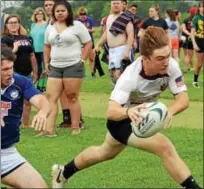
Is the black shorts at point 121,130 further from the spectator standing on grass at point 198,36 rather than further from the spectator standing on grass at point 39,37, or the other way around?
the spectator standing on grass at point 198,36

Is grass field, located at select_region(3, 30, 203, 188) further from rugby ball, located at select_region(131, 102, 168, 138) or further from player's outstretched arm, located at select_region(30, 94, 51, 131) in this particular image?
player's outstretched arm, located at select_region(30, 94, 51, 131)

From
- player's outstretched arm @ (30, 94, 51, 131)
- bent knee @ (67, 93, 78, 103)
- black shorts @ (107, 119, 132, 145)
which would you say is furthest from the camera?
bent knee @ (67, 93, 78, 103)

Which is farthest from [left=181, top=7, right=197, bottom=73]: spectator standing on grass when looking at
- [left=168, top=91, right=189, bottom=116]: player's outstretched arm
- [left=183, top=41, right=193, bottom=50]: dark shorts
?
[left=168, top=91, right=189, bottom=116]: player's outstretched arm

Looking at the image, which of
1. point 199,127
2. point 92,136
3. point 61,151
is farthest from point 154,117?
point 199,127

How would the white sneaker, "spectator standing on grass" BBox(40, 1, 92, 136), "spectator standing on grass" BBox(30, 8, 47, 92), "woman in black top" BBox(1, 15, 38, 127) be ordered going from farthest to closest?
1. "spectator standing on grass" BBox(30, 8, 47, 92)
2. "woman in black top" BBox(1, 15, 38, 127)
3. "spectator standing on grass" BBox(40, 1, 92, 136)
4. the white sneaker

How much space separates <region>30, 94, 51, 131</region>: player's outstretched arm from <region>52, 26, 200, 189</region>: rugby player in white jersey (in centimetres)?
64

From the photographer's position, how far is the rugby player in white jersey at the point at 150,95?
649 cm

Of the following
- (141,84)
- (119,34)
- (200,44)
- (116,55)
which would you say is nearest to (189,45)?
(200,44)

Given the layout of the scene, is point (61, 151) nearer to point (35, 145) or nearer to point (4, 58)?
point (35, 145)

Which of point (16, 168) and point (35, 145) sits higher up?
point (16, 168)

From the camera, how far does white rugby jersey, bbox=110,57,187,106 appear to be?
6539 mm

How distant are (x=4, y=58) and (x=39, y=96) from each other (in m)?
0.42

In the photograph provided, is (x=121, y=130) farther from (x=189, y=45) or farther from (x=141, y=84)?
(x=189, y=45)

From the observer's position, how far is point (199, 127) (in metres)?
11.5
